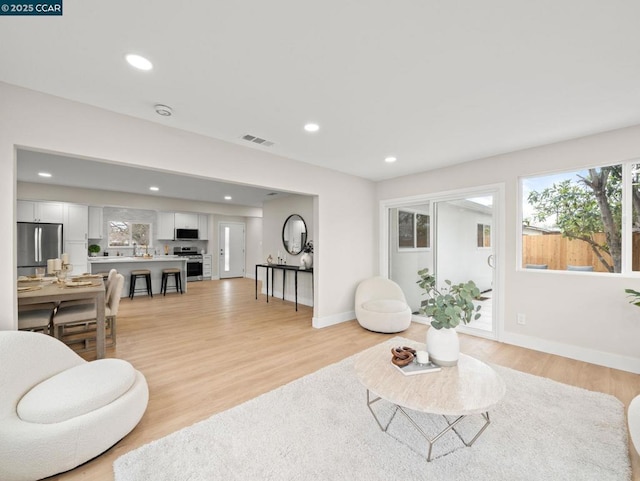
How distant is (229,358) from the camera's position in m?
3.19

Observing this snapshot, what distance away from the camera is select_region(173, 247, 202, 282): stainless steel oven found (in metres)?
9.17

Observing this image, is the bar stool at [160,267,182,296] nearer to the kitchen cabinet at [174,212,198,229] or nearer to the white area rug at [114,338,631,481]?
the kitchen cabinet at [174,212,198,229]

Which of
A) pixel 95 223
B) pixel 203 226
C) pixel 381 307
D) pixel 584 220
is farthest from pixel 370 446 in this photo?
pixel 203 226

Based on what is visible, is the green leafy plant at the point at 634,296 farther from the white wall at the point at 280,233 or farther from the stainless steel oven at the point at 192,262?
the stainless steel oven at the point at 192,262

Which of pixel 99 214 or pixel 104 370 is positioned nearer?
pixel 104 370

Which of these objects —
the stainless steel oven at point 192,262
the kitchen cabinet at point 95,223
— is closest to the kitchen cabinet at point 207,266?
the stainless steel oven at point 192,262

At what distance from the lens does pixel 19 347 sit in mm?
1772

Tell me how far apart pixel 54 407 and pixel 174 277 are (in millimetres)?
6425

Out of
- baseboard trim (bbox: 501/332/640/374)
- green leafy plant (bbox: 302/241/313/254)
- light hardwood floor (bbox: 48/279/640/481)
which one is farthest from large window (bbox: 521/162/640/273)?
green leafy plant (bbox: 302/241/313/254)

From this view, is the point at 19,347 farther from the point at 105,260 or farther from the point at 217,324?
the point at 105,260

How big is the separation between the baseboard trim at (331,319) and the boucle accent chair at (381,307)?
40 cm

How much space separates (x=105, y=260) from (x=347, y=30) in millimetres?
7427

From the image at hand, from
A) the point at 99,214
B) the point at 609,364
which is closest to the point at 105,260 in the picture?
the point at 99,214

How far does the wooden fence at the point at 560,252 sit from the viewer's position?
311 centimetres
